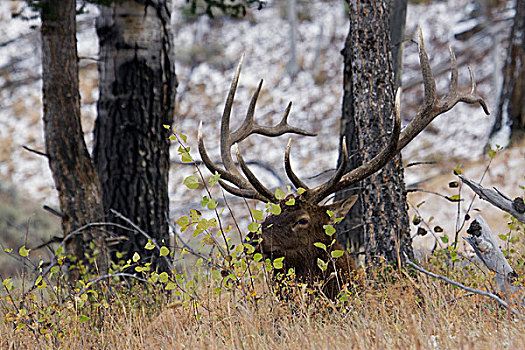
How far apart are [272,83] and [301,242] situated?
23.3 meters

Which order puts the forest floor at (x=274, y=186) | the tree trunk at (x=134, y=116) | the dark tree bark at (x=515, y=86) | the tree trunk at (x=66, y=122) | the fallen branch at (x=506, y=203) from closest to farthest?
1. the forest floor at (x=274, y=186)
2. the fallen branch at (x=506, y=203)
3. the tree trunk at (x=66, y=122)
4. the tree trunk at (x=134, y=116)
5. the dark tree bark at (x=515, y=86)

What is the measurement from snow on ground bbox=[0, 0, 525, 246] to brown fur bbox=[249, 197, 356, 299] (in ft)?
39.8

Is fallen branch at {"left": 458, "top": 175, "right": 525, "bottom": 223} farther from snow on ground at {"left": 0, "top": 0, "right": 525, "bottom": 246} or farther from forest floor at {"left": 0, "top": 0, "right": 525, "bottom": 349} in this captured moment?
snow on ground at {"left": 0, "top": 0, "right": 525, "bottom": 246}

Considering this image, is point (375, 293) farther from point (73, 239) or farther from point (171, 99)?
point (171, 99)

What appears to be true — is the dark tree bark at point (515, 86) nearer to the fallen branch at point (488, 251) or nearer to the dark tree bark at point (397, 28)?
the dark tree bark at point (397, 28)

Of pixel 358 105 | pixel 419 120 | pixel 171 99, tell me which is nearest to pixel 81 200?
pixel 171 99

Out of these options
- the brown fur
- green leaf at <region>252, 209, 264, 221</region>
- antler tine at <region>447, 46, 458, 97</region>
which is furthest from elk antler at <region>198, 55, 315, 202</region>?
antler tine at <region>447, 46, 458, 97</region>

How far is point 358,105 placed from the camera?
493 centimetres

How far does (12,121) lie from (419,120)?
74.1 ft

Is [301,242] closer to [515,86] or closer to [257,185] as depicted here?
[257,185]

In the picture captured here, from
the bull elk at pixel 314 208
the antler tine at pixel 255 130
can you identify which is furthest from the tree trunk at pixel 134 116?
the bull elk at pixel 314 208

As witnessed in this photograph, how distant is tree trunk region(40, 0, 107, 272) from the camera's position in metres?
5.70

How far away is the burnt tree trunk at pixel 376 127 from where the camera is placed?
15.8ft

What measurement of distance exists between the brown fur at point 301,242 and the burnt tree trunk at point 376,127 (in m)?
0.54
